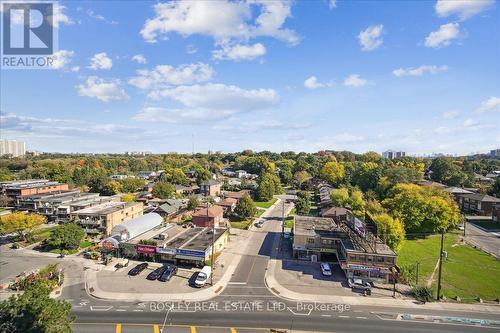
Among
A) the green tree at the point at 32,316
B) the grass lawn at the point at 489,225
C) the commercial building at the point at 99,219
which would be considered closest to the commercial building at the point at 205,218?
the commercial building at the point at 99,219

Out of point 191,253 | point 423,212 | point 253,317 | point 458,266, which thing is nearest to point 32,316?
point 253,317

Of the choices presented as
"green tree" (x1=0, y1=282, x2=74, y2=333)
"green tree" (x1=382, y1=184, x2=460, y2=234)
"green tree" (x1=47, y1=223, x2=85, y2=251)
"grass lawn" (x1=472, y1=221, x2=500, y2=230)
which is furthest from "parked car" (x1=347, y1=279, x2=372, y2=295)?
"grass lawn" (x1=472, y1=221, x2=500, y2=230)

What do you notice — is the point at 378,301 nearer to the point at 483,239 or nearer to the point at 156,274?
the point at 156,274

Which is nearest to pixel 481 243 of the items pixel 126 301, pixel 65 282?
pixel 126 301

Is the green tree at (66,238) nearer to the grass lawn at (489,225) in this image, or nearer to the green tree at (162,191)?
the green tree at (162,191)

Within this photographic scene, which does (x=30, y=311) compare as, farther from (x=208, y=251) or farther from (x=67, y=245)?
(x=67, y=245)

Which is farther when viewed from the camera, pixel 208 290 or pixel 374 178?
pixel 374 178
